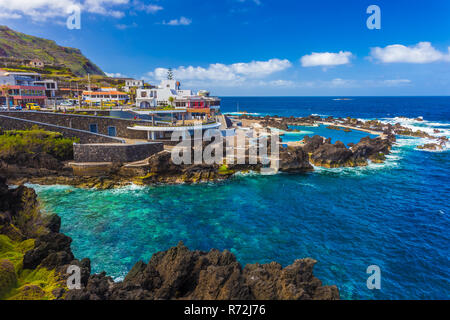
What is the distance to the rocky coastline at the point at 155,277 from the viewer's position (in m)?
10.8

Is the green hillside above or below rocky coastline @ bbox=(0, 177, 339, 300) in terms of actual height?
above

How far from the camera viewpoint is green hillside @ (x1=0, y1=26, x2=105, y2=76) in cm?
13112

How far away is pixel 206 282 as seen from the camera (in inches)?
456

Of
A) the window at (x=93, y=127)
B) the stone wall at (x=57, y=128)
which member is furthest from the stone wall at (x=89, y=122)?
the stone wall at (x=57, y=128)

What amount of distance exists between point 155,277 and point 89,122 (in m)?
39.3

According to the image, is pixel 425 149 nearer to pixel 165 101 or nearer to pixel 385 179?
pixel 385 179

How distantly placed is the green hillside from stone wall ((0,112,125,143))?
10821 cm

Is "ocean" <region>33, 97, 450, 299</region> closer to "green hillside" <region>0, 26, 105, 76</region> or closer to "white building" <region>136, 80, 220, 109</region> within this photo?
"white building" <region>136, 80, 220, 109</region>

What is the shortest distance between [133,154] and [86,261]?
24.0 metres

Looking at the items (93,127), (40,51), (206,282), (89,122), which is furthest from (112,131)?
(40,51)

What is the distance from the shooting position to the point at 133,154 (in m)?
37.2

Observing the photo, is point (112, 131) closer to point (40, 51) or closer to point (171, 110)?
point (171, 110)

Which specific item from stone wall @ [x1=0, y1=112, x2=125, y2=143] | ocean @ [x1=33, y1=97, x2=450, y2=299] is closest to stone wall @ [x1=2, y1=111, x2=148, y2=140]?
stone wall @ [x1=0, y1=112, x2=125, y2=143]

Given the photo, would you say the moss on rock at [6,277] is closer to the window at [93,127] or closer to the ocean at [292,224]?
the ocean at [292,224]
